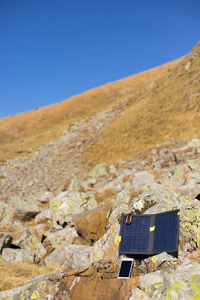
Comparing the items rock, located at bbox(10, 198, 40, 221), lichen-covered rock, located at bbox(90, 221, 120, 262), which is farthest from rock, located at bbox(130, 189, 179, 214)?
rock, located at bbox(10, 198, 40, 221)

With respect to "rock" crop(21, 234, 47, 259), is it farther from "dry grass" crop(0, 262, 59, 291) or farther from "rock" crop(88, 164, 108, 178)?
"rock" crop(88, 164, 108, 178)

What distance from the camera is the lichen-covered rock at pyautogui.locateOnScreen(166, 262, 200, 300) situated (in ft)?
17.2

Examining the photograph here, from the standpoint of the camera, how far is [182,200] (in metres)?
9.61

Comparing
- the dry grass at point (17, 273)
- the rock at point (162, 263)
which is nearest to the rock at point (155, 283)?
the rock at point (162, 263)

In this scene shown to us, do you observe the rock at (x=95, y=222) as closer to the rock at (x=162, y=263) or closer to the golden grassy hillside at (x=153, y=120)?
the rock at (x=162, y=263)

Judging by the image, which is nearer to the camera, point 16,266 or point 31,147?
point 16,266

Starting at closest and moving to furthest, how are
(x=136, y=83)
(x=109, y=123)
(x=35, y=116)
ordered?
(x=109, y=123) < (x=35, y=116) < (x=136, y=83)

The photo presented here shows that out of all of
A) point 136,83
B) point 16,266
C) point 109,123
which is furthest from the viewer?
point 136,83

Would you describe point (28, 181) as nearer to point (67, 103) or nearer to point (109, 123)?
point (109, 123)

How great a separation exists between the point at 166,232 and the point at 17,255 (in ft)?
33.4

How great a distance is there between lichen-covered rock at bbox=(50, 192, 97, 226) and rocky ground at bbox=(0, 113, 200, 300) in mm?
67

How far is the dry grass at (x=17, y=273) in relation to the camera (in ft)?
31.7

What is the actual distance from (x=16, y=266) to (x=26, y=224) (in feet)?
28.8

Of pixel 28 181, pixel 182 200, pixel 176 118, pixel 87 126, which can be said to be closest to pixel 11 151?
pixel 87 126
